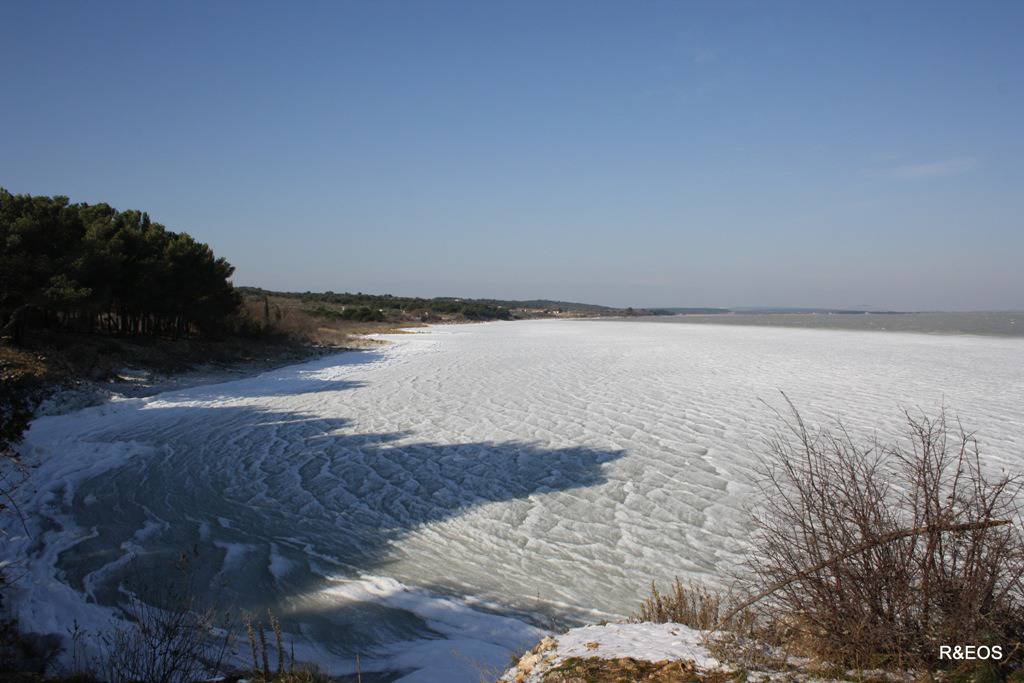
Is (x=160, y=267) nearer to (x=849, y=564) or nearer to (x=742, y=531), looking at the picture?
(x=742, y=531)

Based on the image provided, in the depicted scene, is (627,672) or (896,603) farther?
(627,672)

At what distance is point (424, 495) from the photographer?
7.45 metres

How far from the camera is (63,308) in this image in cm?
1502

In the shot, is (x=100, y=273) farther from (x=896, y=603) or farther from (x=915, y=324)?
(x=915, y=324)

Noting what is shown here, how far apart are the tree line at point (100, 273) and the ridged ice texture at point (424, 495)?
389cm

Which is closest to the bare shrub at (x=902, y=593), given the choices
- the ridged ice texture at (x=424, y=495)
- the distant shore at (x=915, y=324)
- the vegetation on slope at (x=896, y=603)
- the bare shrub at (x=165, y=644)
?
the vegetation on slope at (x=896, y=603)

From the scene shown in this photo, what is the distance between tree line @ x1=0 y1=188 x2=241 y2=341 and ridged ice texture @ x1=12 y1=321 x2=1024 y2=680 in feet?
12.8

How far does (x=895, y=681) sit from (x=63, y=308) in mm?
18262

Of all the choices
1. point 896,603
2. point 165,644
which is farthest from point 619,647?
point 165,644

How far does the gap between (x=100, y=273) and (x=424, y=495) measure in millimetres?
14835

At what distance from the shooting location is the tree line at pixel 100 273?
46.7 feet

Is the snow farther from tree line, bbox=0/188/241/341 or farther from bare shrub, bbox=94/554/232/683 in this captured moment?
tree line, bbox=0/188/241/341

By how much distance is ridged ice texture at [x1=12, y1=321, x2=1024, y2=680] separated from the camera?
475cm

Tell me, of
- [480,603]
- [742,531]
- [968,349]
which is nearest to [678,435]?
[742,531]
